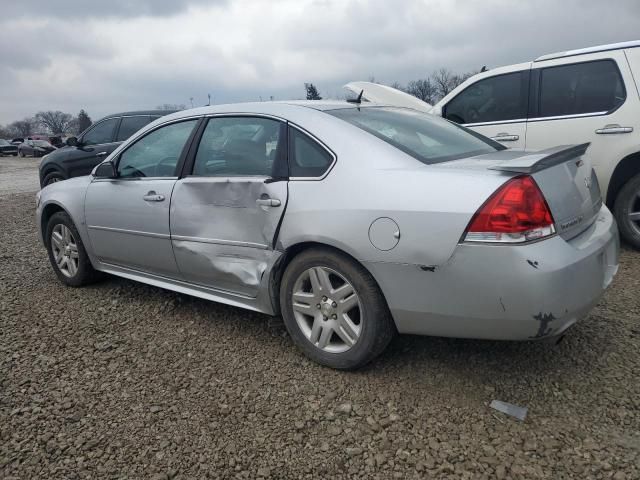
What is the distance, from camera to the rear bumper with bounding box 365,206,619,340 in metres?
2.25

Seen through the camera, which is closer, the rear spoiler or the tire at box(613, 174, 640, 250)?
the rear spoiler

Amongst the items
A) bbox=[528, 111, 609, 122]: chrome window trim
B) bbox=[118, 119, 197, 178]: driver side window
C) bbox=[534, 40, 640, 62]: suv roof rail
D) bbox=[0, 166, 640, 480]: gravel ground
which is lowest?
bbox=[0, 166, 640, 480]: gravel ground

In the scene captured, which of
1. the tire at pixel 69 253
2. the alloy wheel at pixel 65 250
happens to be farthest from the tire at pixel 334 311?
the alloy wheel at pixel 65 250

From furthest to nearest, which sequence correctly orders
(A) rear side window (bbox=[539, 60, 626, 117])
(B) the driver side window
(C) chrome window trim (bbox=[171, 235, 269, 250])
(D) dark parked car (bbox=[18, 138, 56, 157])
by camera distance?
(D) dark parked car (bbox=[18, 138, 56, 157]), (A) rear side window (bbox=[539, 60, 626, 117]), (B) the driver side window, (C) chrome window trim (bbox=[171, 235, 269, 250])

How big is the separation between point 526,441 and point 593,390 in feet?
1.89

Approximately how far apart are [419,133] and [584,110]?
2732mm

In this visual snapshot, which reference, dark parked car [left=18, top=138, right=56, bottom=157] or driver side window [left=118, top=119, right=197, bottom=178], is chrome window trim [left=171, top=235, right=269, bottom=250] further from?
dark parked car [left=18, top=138, right=56, bottom=157]

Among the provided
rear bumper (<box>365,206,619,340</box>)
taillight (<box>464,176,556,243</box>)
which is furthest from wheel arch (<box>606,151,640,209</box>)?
taillight (<box>464,176,556,243</box>)

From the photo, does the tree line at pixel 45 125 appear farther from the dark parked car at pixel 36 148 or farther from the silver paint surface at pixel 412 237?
the silver paint surface at pixel 412 237

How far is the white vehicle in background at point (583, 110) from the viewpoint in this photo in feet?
15.6

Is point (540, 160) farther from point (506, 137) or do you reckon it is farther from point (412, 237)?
point (506, 137)

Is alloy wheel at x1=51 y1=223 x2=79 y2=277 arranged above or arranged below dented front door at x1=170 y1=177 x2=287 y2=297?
below

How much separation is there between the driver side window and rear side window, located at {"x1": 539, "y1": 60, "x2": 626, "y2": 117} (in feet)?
11.8

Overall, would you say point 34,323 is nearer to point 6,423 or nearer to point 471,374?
point 6,423
